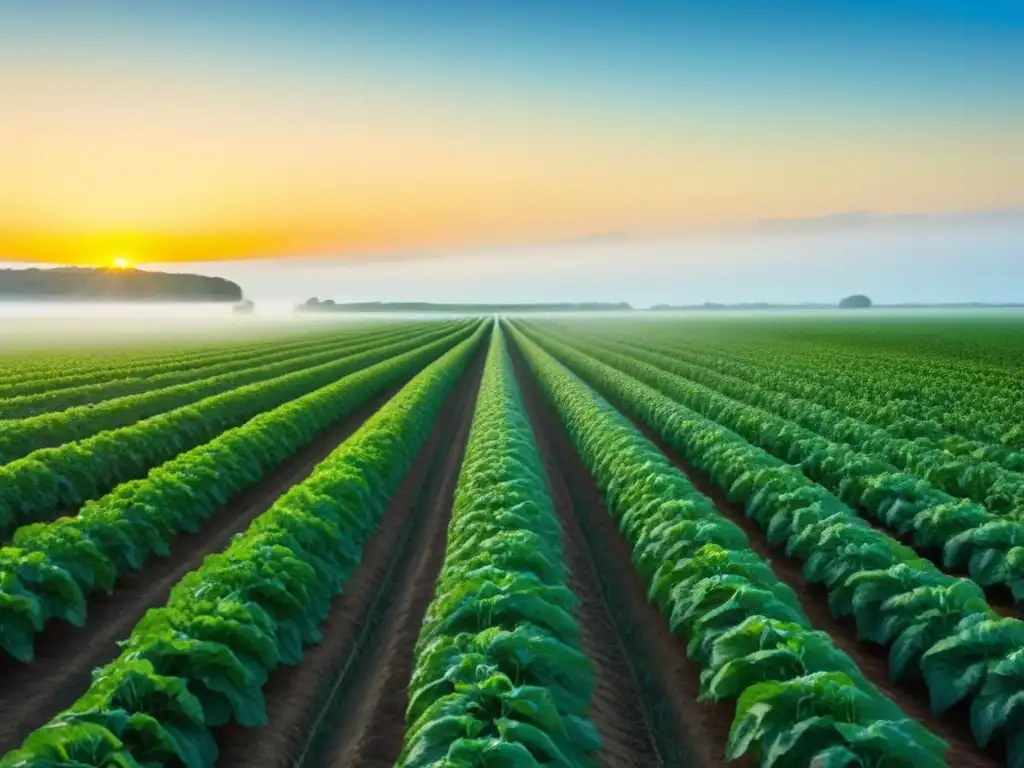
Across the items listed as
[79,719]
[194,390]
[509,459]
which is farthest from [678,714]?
[194,390]

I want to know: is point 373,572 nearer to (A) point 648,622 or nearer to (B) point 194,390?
(A) point 648,622

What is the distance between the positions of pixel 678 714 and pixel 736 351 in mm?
54278

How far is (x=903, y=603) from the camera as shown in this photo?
7.65 m

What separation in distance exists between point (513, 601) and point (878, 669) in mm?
4356

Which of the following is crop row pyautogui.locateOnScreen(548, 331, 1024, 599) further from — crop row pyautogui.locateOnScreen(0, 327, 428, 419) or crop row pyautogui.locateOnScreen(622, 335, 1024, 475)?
crop row pyautogui.locateOnScreen(0, 327, 428, 419)

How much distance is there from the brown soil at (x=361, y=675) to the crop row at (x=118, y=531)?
2895 mm

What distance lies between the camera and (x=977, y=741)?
648 centimetres

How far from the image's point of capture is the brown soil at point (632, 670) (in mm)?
7270

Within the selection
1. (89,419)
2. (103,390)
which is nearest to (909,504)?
(89,419)

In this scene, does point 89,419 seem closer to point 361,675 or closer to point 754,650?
point 361,675

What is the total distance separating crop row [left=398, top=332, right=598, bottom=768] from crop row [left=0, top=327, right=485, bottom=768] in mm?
1619

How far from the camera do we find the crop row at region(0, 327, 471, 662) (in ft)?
28.7

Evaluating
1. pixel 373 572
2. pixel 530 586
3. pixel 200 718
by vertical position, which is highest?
pixel 530 586

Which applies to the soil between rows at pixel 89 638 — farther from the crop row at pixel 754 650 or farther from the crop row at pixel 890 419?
the crop row at pixel 890 419
